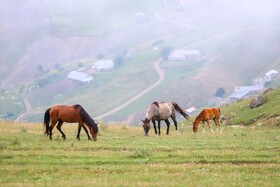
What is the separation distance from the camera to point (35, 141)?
2845cm

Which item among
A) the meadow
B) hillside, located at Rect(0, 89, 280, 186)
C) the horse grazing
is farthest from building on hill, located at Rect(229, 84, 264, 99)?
the meadow

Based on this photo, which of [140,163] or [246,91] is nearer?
[140,163]

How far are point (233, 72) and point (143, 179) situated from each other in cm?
18620

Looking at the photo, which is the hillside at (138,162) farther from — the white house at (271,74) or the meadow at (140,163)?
the white house at (271,74)

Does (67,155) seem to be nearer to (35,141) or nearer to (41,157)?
(41,157)

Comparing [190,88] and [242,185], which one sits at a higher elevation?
[190,88]

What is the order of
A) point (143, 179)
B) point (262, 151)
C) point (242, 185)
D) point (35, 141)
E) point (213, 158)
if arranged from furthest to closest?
point (35, 141), point (262, 151), point (213, 158), point (143, 179), point (242, 185)

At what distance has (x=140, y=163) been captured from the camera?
2092 centimetres

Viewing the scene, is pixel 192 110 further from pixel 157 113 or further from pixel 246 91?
pixel 157 113

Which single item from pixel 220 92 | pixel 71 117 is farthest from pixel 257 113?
pixel 220 92

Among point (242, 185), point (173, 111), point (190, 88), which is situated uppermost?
point (190, 88)

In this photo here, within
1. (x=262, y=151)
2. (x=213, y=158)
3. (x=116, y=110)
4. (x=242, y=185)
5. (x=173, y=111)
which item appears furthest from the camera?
(x=116, y=110)

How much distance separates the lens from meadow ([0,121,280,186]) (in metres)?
17.3

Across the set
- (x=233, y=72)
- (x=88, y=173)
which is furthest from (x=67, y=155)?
(x=233, y=72)
